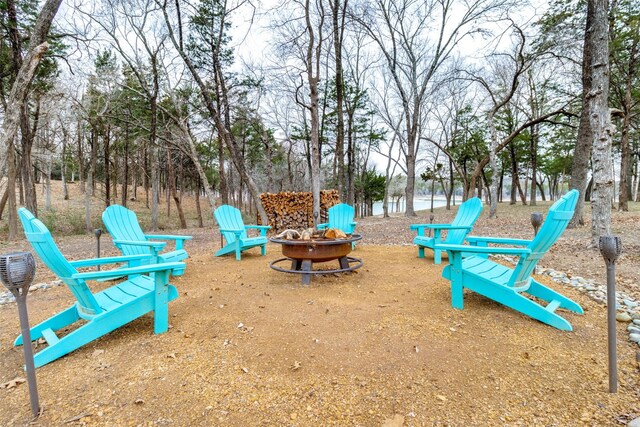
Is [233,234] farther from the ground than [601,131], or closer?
closer

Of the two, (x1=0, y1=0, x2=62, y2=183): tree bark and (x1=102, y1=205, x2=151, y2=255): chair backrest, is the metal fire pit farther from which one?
(x1=0, y1=0, x2=62, y2=183): tree bark

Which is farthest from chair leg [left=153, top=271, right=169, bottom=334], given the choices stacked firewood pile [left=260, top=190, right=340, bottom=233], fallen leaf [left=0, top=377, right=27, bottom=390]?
stacked firewood pile [left=260, top=190, right=340, bottom=233]

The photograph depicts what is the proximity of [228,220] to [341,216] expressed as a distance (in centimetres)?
192

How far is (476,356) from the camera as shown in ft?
5.93

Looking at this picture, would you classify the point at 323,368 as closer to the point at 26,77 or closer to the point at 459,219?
the point at 459,219

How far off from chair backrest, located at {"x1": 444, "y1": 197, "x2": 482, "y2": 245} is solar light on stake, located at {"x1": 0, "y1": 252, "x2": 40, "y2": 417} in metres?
4.06

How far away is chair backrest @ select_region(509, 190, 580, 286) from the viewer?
2.01 metres

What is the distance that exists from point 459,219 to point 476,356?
111 inches

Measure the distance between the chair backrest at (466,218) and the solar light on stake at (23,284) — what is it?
13.3 feet

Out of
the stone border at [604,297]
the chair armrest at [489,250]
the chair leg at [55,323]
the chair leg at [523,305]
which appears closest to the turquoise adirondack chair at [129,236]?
the chair leg at [55,323]

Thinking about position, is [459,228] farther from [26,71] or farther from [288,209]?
[26,71]

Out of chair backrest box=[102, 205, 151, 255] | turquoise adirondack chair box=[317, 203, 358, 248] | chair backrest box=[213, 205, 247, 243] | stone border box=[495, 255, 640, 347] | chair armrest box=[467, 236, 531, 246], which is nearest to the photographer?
stone border box=[495, 255, 640, 347]

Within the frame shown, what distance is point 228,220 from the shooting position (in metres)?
4.94

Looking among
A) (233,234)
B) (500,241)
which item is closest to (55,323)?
(233,234)
